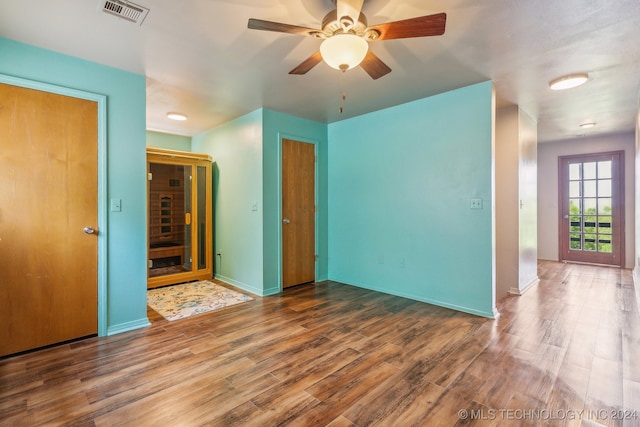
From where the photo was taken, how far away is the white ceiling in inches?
77.2

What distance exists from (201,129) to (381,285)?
3969mm

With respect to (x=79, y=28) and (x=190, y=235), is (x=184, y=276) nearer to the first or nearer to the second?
(x=190, y=235)

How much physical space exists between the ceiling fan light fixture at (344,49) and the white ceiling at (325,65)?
0.30m

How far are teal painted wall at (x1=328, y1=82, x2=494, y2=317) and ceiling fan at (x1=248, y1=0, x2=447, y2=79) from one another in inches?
72.9

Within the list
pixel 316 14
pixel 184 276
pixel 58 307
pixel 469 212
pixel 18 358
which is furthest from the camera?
pixel 184 276

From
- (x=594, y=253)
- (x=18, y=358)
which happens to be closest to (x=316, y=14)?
(x=18, y=358)

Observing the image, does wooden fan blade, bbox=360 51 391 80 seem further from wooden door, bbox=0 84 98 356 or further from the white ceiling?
wooden door, bbox=0 84 98 356

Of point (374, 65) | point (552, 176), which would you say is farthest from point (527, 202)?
point (374, 65)

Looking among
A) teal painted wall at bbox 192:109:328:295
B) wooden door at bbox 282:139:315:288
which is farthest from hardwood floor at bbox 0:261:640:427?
wooden door at bbox 282:139:315:288

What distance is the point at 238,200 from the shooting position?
14.6 feet

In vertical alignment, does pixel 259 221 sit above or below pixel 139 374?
above

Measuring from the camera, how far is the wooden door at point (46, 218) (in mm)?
2355

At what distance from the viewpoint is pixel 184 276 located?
15.1ft

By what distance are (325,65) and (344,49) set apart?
1013 mm
